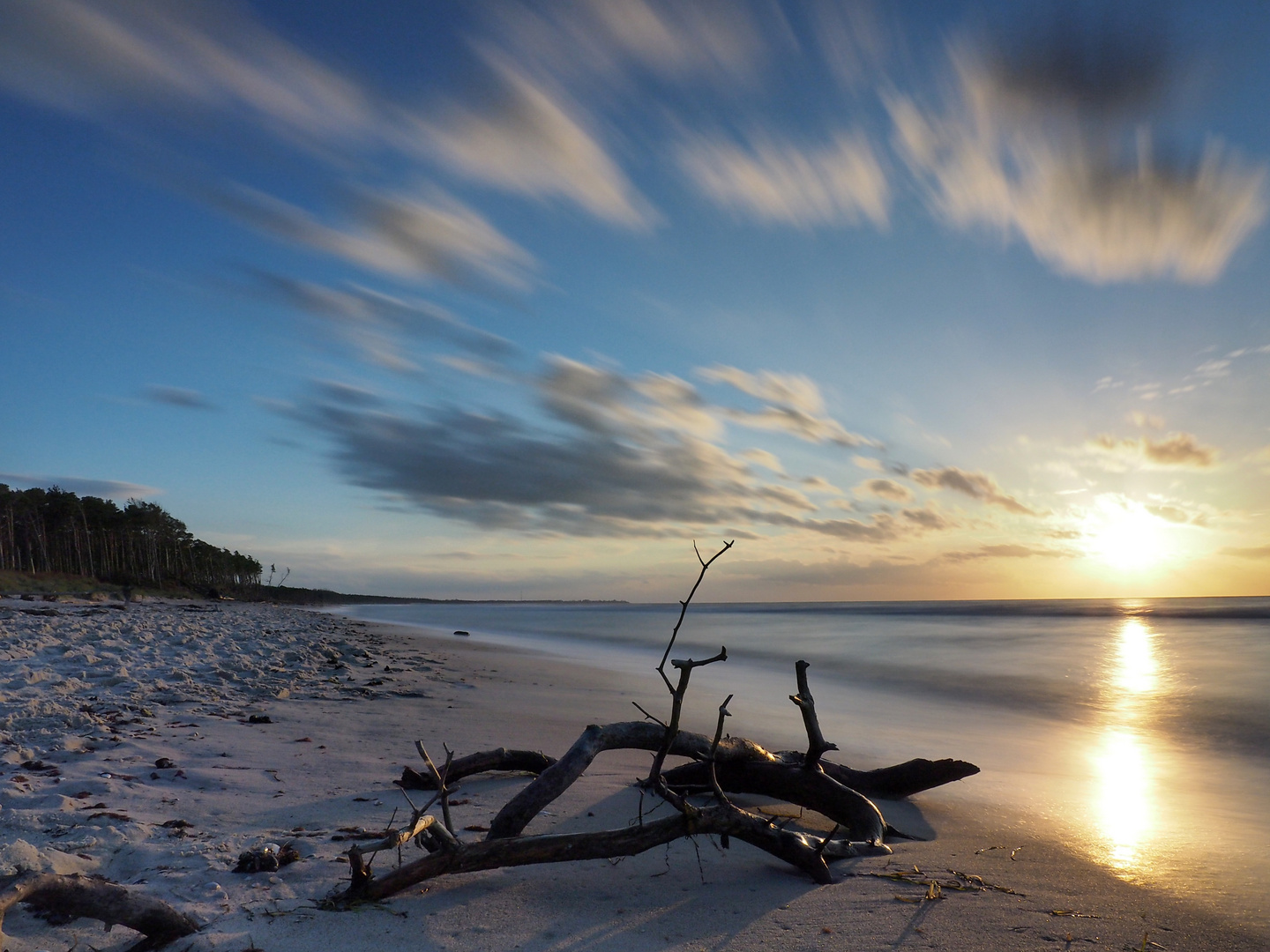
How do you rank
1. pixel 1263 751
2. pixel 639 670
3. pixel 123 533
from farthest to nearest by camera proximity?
pixel 123 533, pixel 639 670, pixel 1263 751

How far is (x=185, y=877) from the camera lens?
3.04m

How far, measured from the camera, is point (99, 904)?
2.28 metres

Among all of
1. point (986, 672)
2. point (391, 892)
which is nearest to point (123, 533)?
point (986, 672)

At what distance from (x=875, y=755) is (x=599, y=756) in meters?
3.39

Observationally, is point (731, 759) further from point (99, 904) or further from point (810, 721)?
point (99, 904)

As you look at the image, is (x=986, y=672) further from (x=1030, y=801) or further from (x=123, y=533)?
(x=123, y=533)

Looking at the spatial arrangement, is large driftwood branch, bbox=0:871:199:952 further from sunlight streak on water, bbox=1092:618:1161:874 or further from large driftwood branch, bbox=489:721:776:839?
sunlight streak on water, bbox=1092:618:1161:874

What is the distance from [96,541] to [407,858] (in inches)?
3359

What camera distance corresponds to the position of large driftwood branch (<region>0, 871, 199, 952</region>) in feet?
6.73

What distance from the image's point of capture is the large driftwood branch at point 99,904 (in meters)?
2.05

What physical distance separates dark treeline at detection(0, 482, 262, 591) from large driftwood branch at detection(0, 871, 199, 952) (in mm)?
71193

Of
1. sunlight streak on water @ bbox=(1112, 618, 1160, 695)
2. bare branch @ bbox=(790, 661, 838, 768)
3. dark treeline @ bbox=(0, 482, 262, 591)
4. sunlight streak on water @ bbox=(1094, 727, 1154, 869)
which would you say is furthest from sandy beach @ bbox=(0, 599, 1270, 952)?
dark treeline @ bbox=(0, 482, 262, 591)

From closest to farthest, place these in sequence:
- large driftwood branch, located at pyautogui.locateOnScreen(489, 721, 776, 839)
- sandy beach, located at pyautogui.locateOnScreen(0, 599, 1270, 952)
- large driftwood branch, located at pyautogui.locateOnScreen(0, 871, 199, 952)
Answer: large driftwood branch, located at pyautogui.locateOnScreen(0, 871, 199, 952)
sandy beach, located at pyautogui.locateOnScreen(0, 599, 1270, 952)
large driftwood branch, located at pyautogui.locateOnScreen(489, 721, 776, 839)

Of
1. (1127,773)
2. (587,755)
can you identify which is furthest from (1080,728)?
(587,755)
